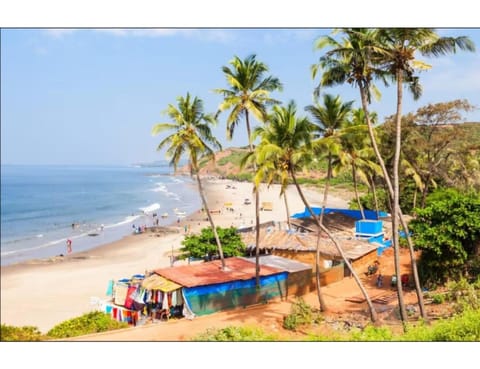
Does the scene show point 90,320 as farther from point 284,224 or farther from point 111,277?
point 284,224

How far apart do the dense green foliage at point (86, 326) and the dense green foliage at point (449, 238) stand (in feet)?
28.1

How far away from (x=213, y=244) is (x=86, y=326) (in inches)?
291

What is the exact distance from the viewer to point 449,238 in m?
11.7

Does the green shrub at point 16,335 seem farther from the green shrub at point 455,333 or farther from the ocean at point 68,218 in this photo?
the ocean at point 68,218

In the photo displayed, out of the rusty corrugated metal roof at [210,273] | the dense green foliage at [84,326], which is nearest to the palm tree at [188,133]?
the rusty corrugated metal roof at [210,273]

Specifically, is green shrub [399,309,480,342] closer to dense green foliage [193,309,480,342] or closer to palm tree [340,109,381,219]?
dense green foliage [193,309,480,342]

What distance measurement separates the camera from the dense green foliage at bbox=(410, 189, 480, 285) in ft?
38.0

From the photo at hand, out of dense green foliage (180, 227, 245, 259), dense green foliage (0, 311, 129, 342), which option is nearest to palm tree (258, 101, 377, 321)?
dense green foliage (0, 311, 129, 342)

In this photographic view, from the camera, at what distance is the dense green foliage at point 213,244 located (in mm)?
16484

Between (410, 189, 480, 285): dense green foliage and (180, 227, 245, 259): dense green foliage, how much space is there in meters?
6.78

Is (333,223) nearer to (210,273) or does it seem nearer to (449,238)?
(449,238)
